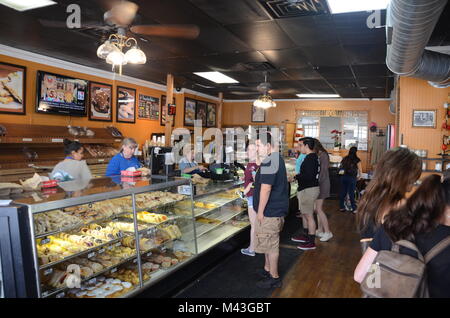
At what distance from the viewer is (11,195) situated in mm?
2428

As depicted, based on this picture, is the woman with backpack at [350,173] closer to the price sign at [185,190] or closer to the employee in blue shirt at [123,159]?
the price sign at [185,190]

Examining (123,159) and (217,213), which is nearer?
(123,159)

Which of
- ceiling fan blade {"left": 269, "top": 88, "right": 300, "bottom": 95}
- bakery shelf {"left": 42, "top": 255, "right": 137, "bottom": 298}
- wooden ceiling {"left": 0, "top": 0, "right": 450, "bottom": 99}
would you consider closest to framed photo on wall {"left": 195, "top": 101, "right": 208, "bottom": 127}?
ceiling fan blade {"left": 269, "top": 88, "right": 300, "bottom": 95}

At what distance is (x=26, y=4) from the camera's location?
408cm

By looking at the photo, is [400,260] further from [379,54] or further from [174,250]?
[379,54]

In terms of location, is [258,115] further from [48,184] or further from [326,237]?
[48,184]

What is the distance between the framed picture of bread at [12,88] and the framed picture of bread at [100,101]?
155 centimetres

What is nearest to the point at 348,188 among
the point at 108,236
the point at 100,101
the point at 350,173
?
the point at 350,173

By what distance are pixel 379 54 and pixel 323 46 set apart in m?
1.08

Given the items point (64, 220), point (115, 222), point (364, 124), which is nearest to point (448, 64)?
point (115, 222)

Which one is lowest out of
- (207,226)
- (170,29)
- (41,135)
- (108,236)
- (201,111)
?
(207,226)

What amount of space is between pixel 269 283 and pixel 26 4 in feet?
14.4

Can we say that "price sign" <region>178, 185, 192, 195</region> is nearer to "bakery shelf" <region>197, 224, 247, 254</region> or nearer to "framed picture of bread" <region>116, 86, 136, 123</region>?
"bakery shelf" <region>197, 224, 247, 254</region>

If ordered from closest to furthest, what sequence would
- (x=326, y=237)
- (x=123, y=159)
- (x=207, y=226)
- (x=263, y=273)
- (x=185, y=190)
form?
(x=185, y=190) < (x=263, y=273) < (x=123, y=159) < (x=207, y=226) < (x=326, y=237)
